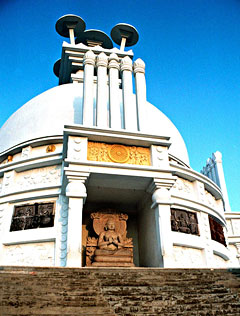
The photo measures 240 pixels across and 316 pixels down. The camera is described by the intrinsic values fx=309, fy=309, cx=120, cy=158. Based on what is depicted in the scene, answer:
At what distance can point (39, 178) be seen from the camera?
1291 cm

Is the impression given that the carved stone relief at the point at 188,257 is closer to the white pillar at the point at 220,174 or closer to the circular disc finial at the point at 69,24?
the white pillar at the point at 220,174

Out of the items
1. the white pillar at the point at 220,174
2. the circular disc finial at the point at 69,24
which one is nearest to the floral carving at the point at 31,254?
the white pillar at the point at 220,174

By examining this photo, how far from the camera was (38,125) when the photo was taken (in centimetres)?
1569

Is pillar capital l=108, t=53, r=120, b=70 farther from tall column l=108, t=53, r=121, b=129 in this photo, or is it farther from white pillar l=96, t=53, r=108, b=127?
white pillar l=96, t=53, r=108, b=127

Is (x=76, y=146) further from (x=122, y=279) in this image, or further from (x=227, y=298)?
(x=227, y=298)

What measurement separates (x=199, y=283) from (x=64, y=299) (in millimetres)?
2977

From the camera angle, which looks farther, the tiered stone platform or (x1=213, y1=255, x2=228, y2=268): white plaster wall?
(x1=213, y1=255, x2=228, y2=268): white plaster wall

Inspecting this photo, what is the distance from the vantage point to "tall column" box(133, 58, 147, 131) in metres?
12.7

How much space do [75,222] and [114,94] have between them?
5.92 meters

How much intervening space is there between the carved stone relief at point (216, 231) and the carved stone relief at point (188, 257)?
5.47 ft

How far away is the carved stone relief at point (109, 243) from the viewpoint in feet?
35.2

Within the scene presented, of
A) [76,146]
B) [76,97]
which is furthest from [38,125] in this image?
[76,146]

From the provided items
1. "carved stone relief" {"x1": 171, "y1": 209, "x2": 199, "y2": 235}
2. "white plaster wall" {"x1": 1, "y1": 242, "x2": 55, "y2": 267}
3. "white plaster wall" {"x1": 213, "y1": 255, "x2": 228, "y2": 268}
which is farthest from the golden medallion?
"white plaster wall" {"x1": 213, "y1": 255, "x2": 228, "y2": 268}

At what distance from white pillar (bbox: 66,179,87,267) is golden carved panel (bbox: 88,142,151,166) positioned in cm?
120
